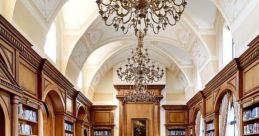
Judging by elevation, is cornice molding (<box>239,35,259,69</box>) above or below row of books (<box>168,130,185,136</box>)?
above

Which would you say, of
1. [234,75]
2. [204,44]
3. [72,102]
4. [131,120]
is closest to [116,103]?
[131,120]

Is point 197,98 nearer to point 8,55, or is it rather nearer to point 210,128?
point 210,128

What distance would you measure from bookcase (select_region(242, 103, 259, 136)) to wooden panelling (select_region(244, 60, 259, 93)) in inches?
15.1

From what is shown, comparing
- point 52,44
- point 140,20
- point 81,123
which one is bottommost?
point 81,123

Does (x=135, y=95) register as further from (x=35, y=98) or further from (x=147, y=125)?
(x=35, y=98)

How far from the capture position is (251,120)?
9523 millimetres

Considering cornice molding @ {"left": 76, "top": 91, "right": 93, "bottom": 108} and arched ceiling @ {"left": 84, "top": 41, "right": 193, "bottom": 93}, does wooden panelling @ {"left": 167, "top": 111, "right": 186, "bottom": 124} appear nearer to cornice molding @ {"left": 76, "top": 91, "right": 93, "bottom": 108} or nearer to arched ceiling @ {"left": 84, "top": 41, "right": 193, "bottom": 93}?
arched ceiling @ {"left": 84, "top": 41, "right": 193, "bottom": 93}

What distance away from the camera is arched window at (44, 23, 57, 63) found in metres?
12.9

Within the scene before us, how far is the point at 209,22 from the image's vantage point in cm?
1450

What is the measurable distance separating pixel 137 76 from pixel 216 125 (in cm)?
282

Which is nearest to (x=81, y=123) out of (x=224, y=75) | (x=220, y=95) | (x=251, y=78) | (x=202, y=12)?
(x=220, y=95)

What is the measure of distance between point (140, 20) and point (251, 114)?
297 cm

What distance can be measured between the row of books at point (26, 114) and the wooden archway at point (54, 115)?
2.65 meters

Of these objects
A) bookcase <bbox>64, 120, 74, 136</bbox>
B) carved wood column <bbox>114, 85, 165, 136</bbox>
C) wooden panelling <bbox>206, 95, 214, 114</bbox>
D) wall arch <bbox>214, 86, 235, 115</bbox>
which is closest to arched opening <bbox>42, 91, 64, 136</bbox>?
bookcase <bbox>64, 120, 74, 136</bbox>
